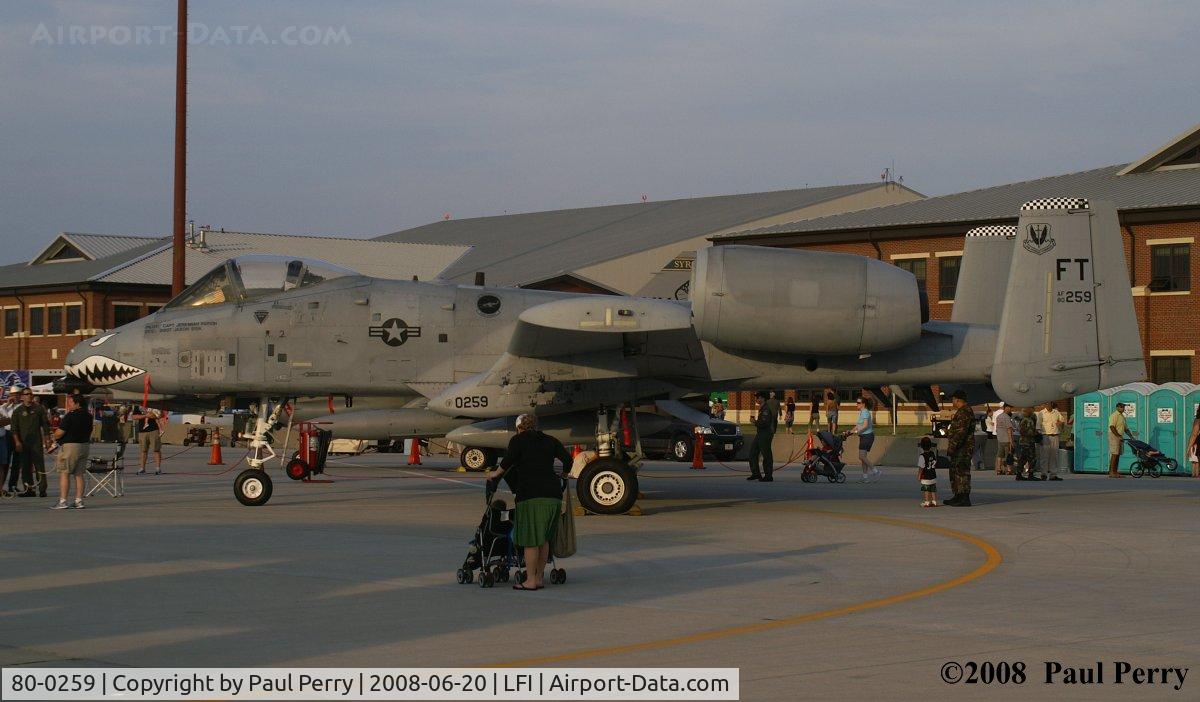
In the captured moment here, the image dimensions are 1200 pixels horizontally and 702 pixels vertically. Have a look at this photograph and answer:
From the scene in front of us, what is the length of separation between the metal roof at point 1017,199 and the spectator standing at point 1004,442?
18.0 metres

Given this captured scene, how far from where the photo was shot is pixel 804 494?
76.1ft

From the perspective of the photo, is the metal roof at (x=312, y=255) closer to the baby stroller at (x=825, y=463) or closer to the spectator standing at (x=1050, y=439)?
the baby stroller at (x=825, y=463)

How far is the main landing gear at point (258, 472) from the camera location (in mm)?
19938

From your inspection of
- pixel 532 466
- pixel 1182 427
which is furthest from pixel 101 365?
pixel 1182 427

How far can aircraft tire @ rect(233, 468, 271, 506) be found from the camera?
19906mm

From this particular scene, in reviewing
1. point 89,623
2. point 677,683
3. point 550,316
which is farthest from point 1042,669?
point 550,316

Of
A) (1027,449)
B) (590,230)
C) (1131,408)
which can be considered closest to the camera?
(1027,449)

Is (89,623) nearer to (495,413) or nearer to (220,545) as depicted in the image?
(220,545)

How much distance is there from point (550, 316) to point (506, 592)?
565cm

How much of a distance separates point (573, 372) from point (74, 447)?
8.05 metres

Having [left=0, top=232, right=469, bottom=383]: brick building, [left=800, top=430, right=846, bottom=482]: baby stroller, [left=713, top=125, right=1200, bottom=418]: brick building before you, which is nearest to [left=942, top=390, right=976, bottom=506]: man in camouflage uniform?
[left=800, top=430, right=846, bottom=482]: baby stroller

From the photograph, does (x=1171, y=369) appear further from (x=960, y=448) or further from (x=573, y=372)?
(x=573, y=372)

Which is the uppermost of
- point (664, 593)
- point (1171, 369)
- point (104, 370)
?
point (1171, 369)

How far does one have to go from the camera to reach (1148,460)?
30141 millimetres
